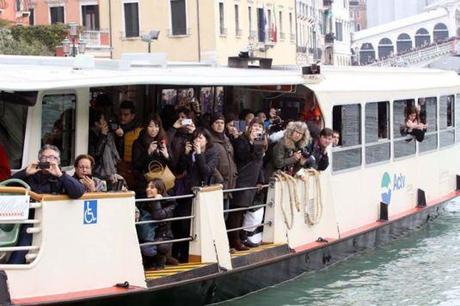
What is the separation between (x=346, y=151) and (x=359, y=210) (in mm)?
781

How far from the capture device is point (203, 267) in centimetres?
1043

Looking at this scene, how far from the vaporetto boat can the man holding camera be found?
0.11 m

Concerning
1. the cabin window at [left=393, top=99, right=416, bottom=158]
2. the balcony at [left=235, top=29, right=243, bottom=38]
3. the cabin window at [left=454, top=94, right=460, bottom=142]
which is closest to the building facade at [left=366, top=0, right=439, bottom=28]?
the balcony at [left=235, top=29, right=243, bottom=38]

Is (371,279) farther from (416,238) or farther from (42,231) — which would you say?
(42,231)

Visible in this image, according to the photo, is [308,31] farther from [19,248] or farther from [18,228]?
[19,248]

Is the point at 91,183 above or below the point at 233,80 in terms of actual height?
below

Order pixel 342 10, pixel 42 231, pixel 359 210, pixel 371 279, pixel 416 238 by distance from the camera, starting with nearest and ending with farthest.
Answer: pixel 42 231 < pixel 371 279 < pixel 359 210 < pixel 416 238 < pixel 342 10

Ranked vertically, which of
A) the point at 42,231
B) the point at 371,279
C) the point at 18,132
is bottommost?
the point at 371,279

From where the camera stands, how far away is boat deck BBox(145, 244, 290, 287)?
9.96 metres

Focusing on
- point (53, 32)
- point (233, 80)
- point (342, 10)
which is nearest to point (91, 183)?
point (233, 80)

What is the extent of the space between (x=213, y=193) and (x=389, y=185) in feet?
16.9

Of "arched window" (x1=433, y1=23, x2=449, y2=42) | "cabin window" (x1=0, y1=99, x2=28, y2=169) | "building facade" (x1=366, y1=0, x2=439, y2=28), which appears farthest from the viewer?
"building facade" (x1=366, y1=0, x2=439, y2=28)

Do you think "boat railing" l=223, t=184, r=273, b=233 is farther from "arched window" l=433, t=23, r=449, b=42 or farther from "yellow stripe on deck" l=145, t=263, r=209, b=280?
"arched window" l=433, t=23, r=449, b=42

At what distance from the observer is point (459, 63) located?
114188mm
